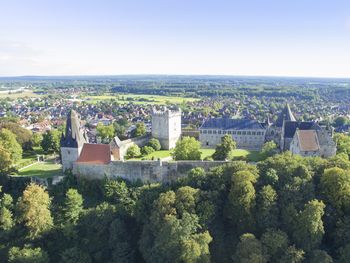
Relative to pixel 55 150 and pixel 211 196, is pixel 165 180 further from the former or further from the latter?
pixel 55 150

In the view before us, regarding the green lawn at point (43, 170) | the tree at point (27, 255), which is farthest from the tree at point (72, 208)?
the green lawn at point (43, 170)

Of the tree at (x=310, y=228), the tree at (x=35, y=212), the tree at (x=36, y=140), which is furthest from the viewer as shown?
the tree at (x=36, y=140)

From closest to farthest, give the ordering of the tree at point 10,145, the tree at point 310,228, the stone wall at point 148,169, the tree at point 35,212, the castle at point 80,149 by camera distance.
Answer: the tree at point 310,228 < the tree at point 35,212 < the stone wall at point 148,169 < the castle at point 80,149 < the tree at point 10,145

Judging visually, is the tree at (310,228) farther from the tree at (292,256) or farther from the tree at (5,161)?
the tree at (5,161)

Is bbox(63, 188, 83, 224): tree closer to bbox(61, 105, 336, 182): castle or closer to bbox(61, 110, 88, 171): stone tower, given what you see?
bbox(61, 105, 336, 182): castle

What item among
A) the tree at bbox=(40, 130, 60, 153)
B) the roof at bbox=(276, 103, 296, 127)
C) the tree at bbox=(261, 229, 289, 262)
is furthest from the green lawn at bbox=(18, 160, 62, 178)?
the roof at bbox=(276, 103, 296, 127)

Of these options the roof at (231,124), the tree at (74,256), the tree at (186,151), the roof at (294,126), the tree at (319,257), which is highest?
the roof at (294,126)
